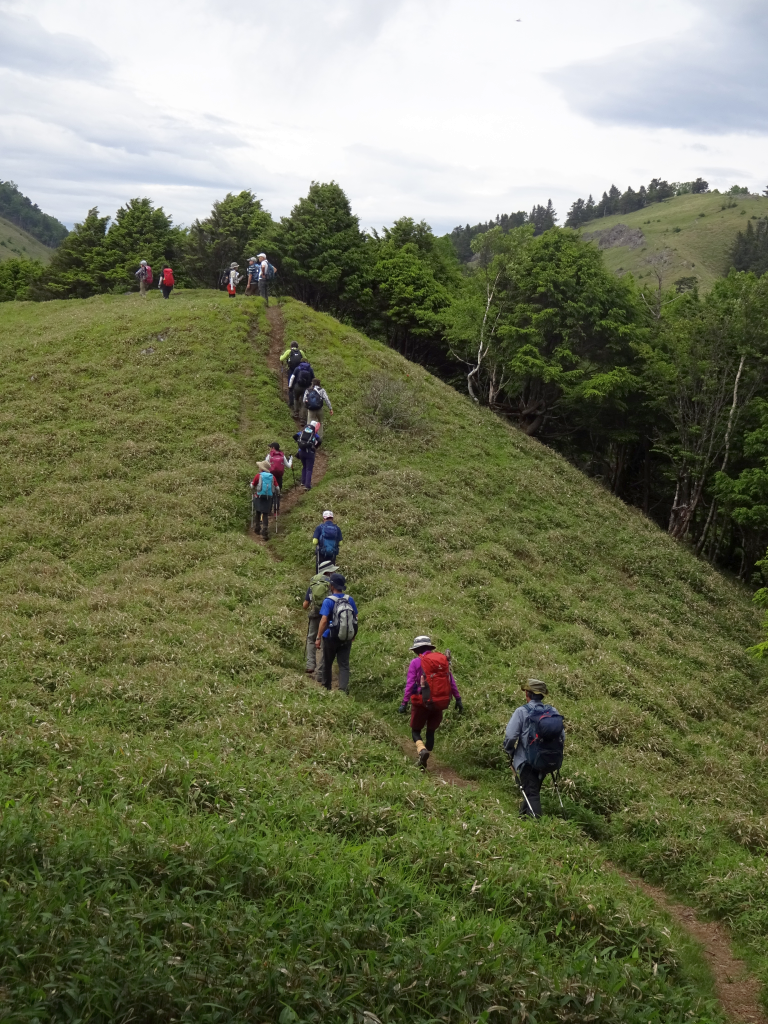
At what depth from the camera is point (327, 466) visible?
27.6 metres

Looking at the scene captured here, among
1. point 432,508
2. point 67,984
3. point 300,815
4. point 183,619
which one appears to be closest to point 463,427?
point 432,508

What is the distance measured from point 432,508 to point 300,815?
18.1 meters

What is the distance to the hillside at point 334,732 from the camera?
5.80 meters

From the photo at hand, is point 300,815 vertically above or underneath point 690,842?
above

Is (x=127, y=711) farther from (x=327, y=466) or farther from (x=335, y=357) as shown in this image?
(x=335, y=357)

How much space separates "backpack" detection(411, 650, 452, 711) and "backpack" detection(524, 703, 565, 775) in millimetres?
1884

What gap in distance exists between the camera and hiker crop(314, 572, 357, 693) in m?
13.3

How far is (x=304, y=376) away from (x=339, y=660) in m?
17.0

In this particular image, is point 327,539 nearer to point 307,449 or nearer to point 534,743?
point 307,449

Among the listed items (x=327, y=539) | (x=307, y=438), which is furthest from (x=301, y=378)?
(x=327, y=539)

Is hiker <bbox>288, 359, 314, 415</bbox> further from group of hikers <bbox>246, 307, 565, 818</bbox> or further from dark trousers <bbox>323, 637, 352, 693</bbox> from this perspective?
dark trousers <bbox>323, 637, 352, 693</bbox>

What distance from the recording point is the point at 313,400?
88.8ft

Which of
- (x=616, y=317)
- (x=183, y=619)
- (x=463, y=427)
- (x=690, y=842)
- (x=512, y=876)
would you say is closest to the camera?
(x=512, y=876)

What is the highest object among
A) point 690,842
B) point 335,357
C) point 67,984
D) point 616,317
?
point 616,317
